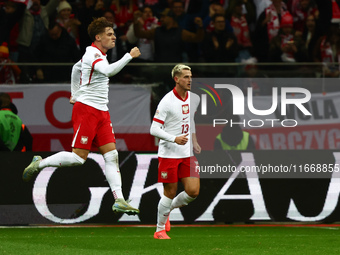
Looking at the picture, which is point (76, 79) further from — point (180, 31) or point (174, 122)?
point (180, 31)

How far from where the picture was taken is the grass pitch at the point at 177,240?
8.71 m

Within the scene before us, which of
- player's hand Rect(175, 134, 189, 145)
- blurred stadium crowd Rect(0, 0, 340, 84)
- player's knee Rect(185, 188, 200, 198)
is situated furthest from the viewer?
blurred stadium crowd Rect(0, 0, 340, 84)

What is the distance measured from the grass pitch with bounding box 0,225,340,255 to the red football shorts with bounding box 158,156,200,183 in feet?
2.69

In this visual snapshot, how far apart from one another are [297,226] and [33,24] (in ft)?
20.2

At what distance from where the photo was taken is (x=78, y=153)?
9211 millimetres

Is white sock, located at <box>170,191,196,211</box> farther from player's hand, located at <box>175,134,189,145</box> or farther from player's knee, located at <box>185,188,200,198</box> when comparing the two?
player's hand, located at <box>175,134,189,145</box>

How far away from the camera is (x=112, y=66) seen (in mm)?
8766

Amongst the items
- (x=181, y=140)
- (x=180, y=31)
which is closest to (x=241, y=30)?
(x=180, y=31)

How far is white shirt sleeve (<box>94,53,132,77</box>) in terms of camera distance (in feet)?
28.3

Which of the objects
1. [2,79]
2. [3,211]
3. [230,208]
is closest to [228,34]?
[230,208]

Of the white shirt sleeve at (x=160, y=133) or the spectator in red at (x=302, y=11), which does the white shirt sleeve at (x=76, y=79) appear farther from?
the spectator in red at (x=302, y=11)

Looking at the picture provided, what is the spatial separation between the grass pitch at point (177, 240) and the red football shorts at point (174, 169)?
0.82 m

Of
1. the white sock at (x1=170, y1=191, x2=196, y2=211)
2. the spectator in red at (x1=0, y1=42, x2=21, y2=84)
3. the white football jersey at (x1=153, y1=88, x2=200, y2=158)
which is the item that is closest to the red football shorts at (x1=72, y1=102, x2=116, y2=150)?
the white football jersey at (x1=153, y1=88, x2=200, y2=158)

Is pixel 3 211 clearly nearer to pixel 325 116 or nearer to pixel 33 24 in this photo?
pixel 33 24
